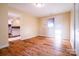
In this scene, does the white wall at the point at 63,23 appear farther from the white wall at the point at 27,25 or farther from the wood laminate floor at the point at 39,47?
the white wall at the point at 27,25

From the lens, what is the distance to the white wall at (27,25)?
1.75m

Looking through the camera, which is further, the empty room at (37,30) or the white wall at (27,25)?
the white wall at (27,25)

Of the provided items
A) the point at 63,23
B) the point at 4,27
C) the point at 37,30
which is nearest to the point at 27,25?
the point at 37,30

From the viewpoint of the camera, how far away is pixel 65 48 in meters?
1.68

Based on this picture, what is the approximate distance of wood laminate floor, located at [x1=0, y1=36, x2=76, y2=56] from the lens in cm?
153

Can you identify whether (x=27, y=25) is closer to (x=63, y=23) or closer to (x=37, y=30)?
(x=37, y=30)

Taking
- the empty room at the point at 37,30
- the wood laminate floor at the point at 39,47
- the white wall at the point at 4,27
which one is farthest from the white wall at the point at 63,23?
the white wall at the point at 4,27

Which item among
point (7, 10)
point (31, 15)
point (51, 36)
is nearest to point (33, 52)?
point (51, 36)

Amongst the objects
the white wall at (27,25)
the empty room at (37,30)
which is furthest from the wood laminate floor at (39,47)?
the white wall at (27,25)

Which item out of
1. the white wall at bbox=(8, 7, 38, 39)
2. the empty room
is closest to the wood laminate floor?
the empty room

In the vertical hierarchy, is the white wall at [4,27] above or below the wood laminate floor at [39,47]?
above

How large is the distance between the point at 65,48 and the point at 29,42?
79 cm

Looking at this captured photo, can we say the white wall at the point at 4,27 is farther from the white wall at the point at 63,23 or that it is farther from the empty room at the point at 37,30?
the white wall at the point at 63,23

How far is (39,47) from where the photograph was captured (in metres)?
1.70
